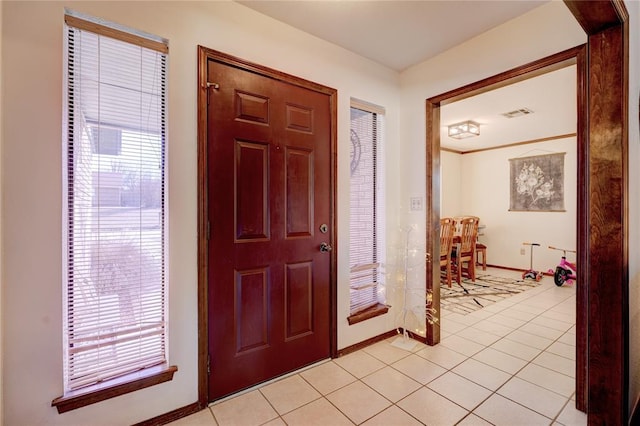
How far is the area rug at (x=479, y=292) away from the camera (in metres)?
3.57

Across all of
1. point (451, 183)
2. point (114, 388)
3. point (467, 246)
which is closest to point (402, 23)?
point (114, 388)

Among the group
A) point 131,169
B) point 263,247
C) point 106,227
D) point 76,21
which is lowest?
point 263,247

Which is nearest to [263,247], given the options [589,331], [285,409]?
[285,409]

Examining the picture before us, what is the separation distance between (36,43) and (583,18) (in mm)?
2437

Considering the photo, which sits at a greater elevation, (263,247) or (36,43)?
(36,43)

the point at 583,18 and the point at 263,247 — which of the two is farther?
the point at 263,247

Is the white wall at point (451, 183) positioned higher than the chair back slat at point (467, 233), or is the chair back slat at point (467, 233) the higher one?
the white wall at point (451, 183)

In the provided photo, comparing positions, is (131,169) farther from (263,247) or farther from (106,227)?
(263,247)

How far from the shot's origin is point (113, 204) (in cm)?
148

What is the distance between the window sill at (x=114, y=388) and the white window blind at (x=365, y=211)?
1420mm

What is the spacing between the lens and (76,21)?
4.58 ft

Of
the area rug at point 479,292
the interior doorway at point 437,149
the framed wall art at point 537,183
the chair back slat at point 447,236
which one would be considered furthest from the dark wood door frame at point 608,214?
the framed wall art at point 537,183

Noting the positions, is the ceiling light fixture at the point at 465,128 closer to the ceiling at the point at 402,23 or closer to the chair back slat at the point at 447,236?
the ceiling at the point at 402,23

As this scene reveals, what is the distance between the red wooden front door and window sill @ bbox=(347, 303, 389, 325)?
0.25m
